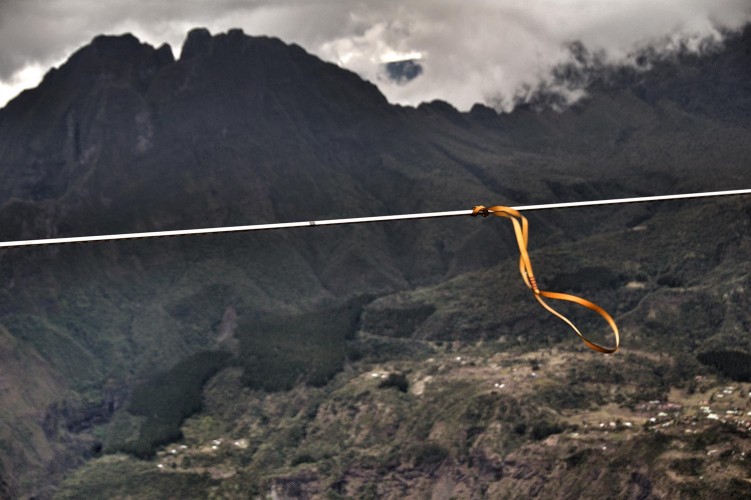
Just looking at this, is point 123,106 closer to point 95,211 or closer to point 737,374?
point 95,211

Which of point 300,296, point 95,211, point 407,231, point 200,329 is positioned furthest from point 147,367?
point 407,231

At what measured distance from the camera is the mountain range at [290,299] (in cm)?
10931

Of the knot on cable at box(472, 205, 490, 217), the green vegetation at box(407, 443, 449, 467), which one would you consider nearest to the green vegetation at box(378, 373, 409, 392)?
the green vegetation at box(407, 443, 449, 467)

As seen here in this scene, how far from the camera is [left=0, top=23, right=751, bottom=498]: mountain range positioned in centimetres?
10931

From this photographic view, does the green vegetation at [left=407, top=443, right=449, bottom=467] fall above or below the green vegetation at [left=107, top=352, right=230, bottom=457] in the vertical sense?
below

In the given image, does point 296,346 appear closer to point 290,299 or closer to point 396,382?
point 290,299

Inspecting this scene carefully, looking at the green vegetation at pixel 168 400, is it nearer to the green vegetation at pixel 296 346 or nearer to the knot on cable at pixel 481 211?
the green vegetation at pixel 296 346

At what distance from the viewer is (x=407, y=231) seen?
18100cm

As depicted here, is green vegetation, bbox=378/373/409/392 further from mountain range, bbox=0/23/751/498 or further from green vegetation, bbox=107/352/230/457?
green vegetation, bbox=107/352/230/457

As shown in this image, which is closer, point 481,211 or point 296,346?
point 481,211

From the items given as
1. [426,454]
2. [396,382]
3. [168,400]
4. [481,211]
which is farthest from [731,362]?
[481,211]

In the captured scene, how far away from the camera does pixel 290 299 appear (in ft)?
506

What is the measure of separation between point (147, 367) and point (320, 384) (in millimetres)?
23918

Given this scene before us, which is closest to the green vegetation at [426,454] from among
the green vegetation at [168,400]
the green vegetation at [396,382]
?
the green vegetation at [396,382]
